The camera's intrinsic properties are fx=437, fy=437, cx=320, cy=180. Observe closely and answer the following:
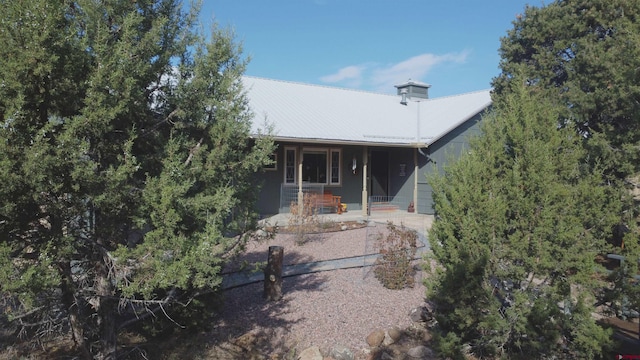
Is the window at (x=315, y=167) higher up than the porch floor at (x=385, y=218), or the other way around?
the window at (x=315, y=167)

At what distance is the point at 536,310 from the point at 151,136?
445cm

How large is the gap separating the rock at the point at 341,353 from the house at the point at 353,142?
28.2 feet

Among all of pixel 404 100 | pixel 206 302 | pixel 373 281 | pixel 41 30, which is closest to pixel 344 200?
pixel 404 100

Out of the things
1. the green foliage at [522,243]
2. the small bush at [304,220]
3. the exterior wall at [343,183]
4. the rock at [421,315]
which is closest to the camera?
the green foliage at [522,243]

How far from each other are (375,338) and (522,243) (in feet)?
8.10

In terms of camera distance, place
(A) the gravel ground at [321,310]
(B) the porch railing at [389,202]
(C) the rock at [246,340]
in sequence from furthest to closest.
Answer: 1. (B) the porch railing at [389,202]
2. (A) the gravel ground at [321,310]
3. (C) the rock at [246,340]

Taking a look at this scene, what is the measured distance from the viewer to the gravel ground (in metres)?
6.01

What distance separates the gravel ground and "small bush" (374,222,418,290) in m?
0.15

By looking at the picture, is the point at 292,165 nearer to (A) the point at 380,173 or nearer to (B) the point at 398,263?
(A) the point at 380,173

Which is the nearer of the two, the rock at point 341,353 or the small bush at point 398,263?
the rock at point 341,353

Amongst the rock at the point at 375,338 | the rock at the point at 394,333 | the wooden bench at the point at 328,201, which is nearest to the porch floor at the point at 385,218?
the wooden bench at the point at 328,201

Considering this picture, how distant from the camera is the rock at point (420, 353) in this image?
5488mm

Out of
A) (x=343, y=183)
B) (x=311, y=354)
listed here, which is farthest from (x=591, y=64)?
(x=311, y=354)

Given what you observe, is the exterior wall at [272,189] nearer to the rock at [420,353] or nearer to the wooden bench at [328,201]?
the wooden bench at [328,201]
